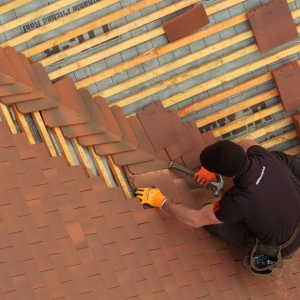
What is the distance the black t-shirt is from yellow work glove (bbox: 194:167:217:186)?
553 mm

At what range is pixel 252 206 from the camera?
4152 millimetres

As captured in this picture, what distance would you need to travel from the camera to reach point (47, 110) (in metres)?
4.48

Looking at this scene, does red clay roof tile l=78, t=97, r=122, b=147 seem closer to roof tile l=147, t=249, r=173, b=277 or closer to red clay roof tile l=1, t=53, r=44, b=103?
red clay roof tile l=1, t=53, r=44, b=103

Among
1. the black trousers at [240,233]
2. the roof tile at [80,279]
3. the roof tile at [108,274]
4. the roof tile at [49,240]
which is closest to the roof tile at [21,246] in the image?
the roof tile at [49,240]

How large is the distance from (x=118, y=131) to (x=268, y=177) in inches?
57.8

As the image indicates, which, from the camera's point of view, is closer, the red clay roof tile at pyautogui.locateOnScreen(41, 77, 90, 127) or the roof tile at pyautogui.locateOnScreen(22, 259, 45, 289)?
the roof tile at pyautogui.locateOnScreen(22, 259, 45, 289)

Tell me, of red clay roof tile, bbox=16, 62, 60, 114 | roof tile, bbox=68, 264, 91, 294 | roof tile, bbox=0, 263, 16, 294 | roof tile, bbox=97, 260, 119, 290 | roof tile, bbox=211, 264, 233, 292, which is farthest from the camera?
roof tile, bbox=211, 264, 233, 292

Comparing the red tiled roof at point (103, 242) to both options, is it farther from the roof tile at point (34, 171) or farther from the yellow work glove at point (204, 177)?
the yellow work glove at point (204, 177)

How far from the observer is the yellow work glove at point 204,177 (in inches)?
189

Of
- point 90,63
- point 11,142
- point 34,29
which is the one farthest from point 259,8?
point 11,142

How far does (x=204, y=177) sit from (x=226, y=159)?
911mm

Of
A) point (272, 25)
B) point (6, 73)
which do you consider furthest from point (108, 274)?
point (272, 25)

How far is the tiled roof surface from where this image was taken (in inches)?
161

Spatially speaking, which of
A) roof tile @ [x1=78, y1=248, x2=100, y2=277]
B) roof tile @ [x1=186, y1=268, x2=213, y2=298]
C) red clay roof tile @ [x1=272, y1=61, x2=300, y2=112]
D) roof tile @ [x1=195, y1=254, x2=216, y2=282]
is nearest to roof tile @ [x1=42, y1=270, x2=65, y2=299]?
roof tile @ [x1=78, y1=248, x2=100, y2=277]
